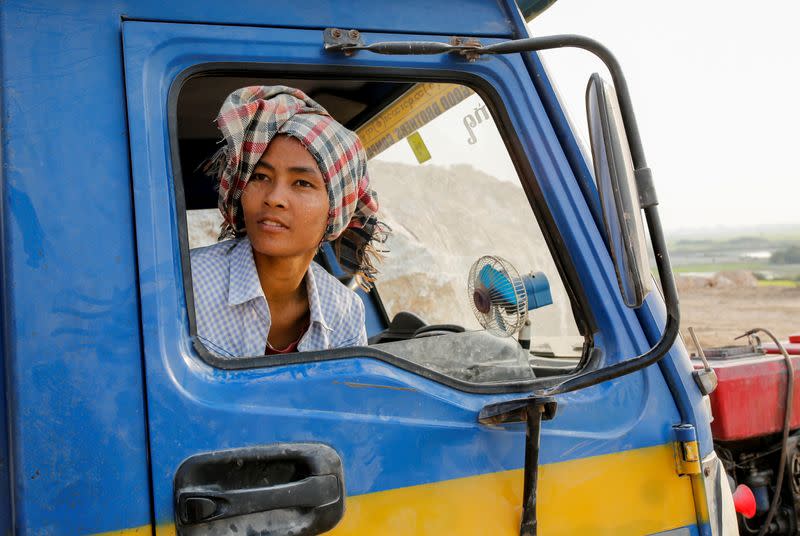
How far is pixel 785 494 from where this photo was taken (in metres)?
2.57

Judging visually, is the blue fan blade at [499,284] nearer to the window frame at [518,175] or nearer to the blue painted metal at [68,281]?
the window frame at [518,175]

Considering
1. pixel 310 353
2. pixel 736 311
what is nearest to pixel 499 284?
pixel 310 353

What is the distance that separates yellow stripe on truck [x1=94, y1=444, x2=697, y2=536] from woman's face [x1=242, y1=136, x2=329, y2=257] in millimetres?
629

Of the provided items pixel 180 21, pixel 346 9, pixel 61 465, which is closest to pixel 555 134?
pixel 346 9

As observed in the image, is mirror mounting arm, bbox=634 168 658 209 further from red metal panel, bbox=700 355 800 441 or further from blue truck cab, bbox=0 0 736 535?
red metal panel, bbox=700 355 800 441

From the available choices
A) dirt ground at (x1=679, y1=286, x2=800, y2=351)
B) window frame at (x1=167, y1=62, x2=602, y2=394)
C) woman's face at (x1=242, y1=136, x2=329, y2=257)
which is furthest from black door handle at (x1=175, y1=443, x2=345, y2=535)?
dirt ground at (x1=679, y1=286, x2=800, y2=351)

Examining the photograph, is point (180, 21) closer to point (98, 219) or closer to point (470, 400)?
point (98, 219)

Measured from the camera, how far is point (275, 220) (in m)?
1.62

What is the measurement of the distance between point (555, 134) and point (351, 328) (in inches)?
27.3

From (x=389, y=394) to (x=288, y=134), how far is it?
2.10 feet

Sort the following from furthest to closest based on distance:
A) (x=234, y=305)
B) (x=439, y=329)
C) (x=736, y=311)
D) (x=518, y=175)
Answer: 1. (x=736, y=311)
2. (x=439, y=329)
3. (x=518, y=175)
4. (x=234, y=305)

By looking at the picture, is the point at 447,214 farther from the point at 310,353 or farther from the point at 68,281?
the point at 68,281

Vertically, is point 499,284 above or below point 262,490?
above

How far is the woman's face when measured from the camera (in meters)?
1.62
